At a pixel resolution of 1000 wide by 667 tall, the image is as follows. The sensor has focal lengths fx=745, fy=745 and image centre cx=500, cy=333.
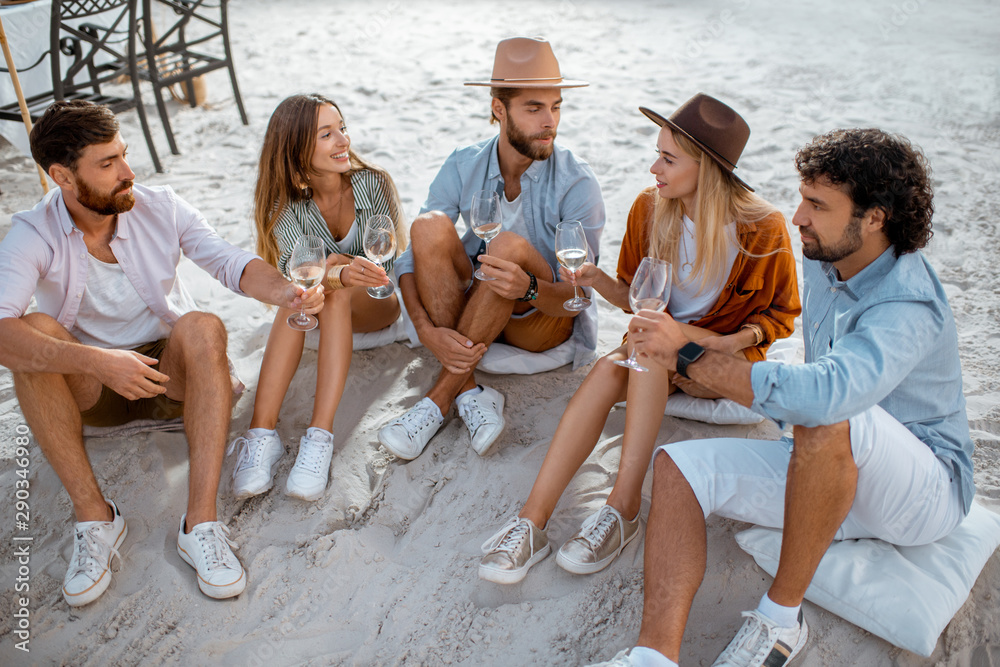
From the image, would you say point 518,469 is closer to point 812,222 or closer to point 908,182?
point 812,222

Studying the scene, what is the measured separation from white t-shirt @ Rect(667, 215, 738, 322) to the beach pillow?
33.8 inches

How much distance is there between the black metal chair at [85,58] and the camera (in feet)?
15.5

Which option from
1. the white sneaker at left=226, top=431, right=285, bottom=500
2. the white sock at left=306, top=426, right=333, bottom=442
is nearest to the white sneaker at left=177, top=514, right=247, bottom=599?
→ the white sneaker at left=226, top=431, right=285, bottom=500

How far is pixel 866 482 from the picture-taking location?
76.3 inches

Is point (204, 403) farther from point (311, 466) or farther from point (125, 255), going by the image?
point (125, 255)

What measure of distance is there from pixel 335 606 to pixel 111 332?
1335 mm

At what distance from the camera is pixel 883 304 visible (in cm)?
191

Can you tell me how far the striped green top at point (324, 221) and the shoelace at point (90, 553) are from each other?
1.27 m

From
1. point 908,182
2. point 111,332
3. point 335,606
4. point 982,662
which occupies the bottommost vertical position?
point 335,606

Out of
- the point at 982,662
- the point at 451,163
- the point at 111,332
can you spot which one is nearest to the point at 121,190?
the point at 111,332

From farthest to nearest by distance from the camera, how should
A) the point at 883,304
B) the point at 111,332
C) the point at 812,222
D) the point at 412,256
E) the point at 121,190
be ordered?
the point at 412,256
the point at 111,332
the point at 121,190
the point at 812,222
the point at 883,304

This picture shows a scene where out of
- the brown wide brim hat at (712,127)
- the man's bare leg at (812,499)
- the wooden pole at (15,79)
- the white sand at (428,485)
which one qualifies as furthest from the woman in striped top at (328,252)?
the wooden pole at (15,79)

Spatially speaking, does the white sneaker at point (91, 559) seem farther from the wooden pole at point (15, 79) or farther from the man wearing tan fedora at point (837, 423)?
the wooden pole at point (15, 79)

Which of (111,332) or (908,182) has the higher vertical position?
(908,182)
